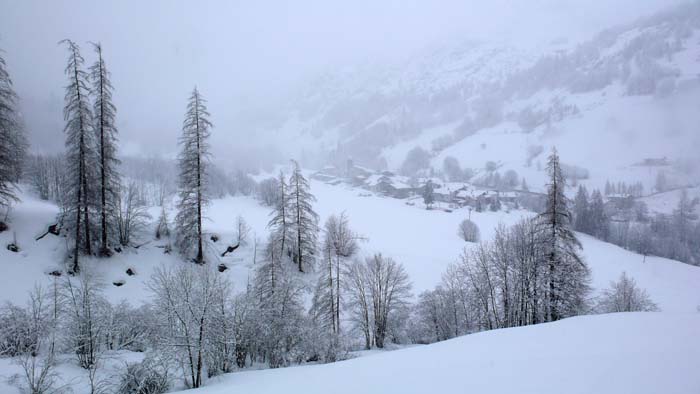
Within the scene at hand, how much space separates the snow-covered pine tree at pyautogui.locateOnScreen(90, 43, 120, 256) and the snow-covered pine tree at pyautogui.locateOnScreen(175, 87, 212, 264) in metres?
5.00

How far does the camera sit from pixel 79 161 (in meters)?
23.6

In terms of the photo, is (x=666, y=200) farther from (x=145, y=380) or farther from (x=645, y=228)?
(x=145, y=380)

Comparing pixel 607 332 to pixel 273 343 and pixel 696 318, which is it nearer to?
pixel 696 318

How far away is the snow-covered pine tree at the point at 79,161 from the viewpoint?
883 inches

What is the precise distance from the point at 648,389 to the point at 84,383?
67.9 ft

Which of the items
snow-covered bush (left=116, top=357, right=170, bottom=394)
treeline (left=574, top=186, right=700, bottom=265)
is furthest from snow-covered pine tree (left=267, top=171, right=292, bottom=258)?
treeline (left=574, top=186, right=700, bottom=265)

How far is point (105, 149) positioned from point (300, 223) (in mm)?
19090

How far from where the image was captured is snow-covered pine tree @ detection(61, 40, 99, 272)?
22422mm

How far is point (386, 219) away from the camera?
76.4 m

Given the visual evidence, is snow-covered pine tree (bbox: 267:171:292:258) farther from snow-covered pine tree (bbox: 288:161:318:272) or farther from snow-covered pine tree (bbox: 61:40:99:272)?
snow-covered pine tree (bbox: 61:40:99:272)

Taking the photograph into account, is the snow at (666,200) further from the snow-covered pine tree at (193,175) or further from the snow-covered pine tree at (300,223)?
the snow-covered pine tree at (193,175)

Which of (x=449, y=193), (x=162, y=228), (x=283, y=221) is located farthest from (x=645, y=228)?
(x=162, y=228)

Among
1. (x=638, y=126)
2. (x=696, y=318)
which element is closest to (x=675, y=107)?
(x=638, y=126)

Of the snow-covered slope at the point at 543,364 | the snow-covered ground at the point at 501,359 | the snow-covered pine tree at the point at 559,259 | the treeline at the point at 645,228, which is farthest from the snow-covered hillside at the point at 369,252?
the snow-covered slope at the point at 543,364
